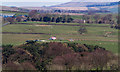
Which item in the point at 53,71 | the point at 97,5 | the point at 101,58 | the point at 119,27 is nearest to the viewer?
the point at 53,71

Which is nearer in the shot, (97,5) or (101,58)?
(101,58)

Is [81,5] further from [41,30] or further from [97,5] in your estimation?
[41,30]

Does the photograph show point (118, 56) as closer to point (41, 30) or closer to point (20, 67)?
point (20, 67)

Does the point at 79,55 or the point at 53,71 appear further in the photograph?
the point at 79,55

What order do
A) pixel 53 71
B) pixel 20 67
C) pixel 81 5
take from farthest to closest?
pixel 81 5 → pixel 53 71 → pixel 20 67

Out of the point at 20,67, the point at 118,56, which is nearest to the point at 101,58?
the point at 118,56

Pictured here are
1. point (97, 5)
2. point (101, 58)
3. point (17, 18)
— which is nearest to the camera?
point (101, 58)

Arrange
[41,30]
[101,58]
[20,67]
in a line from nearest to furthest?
[20,67], [101,58], [41,30]

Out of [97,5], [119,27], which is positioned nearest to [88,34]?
[119,27]
